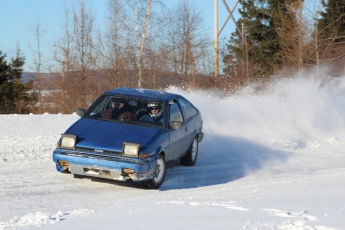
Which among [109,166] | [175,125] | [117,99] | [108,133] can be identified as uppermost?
[117,99]

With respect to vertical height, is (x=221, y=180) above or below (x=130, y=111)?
below

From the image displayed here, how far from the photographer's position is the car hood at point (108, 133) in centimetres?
769

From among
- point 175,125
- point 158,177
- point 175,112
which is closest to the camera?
point 158,177

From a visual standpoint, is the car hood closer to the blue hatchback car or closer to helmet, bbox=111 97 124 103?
the blue hatchback car

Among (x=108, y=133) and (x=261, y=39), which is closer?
(x=108, y=133)

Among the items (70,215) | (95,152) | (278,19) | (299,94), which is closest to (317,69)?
(278,19)

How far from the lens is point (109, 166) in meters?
7.52

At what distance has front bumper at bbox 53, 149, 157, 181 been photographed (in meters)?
7.51

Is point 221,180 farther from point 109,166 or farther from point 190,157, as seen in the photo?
point 109,166

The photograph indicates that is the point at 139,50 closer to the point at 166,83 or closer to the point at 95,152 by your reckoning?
the point at 166,83

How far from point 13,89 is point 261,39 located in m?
15.6

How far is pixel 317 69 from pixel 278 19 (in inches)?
289

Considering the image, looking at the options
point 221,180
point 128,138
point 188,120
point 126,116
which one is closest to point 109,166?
point 128,138

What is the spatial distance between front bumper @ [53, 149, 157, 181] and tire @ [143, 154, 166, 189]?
21cm
